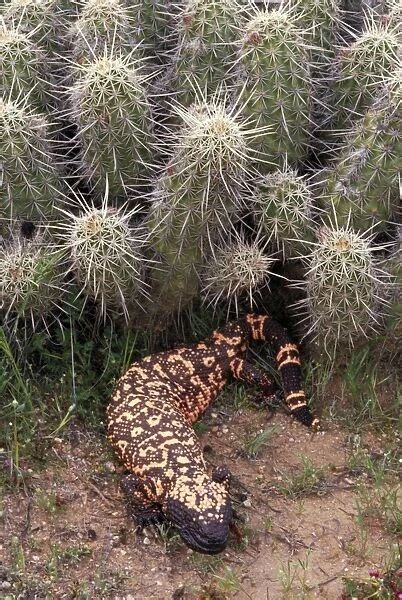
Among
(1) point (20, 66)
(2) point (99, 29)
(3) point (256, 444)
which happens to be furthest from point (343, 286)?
(1) point (20, 66)

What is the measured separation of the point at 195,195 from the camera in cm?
367

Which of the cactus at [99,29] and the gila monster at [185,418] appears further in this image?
the cactus at [99,29]

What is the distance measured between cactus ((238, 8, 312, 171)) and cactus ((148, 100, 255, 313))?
0.12 meters

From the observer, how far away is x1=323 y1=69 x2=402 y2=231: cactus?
12.4 ft

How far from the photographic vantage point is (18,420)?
13.1ft

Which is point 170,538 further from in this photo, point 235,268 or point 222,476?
point 235,268

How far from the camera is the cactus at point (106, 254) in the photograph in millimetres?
3646

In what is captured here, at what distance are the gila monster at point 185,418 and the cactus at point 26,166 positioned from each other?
979 millimetres

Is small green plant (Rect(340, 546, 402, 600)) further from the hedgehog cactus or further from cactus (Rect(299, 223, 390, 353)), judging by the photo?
the hedgehog cactus

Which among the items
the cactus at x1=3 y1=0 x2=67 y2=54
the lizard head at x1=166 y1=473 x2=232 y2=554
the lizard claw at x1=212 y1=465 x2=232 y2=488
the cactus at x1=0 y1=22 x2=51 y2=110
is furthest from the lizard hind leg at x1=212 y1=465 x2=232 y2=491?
the cactus at x1=3 y1=0 x2=67 y2=54

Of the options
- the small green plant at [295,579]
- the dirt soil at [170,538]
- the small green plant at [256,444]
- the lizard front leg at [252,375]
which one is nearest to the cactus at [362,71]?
the lizard front leg at [252,375]

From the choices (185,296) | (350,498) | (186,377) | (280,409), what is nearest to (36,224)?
(185,296)

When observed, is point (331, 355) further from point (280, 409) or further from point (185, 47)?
point (185, 47)

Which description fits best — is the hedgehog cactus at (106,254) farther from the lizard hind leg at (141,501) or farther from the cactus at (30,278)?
the lizard hind leg at (141,501)
